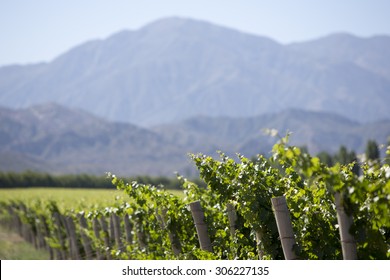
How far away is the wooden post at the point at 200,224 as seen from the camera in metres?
6.88

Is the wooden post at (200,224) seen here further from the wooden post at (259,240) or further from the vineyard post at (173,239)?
the vineyard post at (173,239)

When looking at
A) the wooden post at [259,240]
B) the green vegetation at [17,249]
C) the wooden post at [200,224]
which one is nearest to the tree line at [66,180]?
the green vegetation at [17,249]

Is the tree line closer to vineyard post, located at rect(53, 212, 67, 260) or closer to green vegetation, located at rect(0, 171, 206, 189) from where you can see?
green vegetation, located at rect(0, 171, 206, 189)

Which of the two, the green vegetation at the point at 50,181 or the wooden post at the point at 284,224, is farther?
the green vegetation at the point at 50,181

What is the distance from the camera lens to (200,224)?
702 cm

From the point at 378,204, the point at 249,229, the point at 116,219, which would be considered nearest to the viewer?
the point at 378,204

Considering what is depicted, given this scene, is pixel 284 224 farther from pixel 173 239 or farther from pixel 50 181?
pixel 50 181

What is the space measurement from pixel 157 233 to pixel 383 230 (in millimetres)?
3781

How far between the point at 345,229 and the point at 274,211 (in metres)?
0.74

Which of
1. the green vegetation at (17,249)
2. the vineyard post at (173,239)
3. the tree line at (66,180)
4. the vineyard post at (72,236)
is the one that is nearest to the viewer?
the vineyard post at (173,239)
